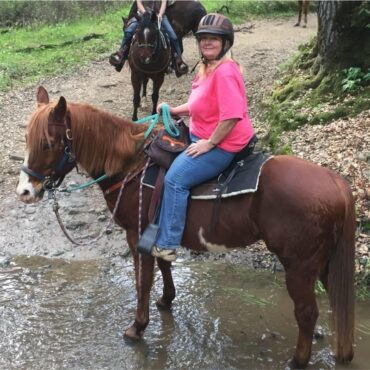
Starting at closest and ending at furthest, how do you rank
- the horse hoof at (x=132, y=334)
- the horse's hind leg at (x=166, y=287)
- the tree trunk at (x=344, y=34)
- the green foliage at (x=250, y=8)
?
the horse hoof at (x=132, y=334) < the horse's hind leg at (x=166, y=287) < the tree trunk at (x=344, y=34) < the green foliage at (x=250, y=8)

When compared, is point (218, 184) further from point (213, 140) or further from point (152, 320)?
point (152, 320)

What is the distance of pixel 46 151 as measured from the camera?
3736mm

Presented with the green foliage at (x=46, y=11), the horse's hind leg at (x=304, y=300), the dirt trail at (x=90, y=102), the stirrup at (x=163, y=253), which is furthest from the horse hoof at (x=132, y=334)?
the green foliage at (x=46, y=11)

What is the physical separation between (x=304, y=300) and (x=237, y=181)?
986mm

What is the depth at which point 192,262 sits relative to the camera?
5.57 m

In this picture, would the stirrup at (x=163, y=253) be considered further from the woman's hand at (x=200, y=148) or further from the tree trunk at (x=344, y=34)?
the tree trunk at (x=344, y=34)

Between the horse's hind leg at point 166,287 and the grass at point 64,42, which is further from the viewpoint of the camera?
the grass at point 64,42

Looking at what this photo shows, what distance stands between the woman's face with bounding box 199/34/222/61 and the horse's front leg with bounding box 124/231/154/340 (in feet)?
5.05

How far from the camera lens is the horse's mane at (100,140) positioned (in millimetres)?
3799

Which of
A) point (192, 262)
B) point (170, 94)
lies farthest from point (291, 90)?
point (192, 262)

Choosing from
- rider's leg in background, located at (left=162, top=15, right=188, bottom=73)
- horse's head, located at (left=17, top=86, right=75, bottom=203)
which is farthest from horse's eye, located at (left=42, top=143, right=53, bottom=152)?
rider's leg in background, located at (left=162, top=15, right=188, bottom=73)

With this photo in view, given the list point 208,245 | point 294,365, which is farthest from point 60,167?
point 294,365

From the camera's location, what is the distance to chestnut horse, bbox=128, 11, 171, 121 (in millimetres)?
8383

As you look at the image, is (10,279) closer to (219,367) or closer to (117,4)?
(219,367)
